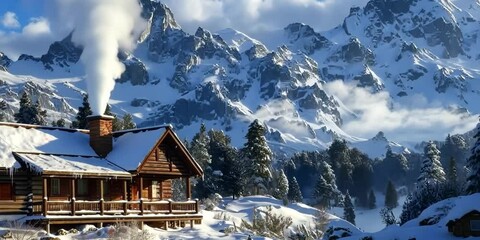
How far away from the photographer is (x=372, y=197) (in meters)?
138

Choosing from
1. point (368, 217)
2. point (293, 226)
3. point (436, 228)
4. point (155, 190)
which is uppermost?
point (155, 190)

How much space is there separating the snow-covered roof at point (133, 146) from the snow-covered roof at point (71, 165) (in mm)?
593

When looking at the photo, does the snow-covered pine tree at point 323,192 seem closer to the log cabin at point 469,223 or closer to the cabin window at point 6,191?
the cabin window at point 6,191

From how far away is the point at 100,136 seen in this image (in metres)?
42.7

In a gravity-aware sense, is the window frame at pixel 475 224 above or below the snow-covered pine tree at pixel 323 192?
below

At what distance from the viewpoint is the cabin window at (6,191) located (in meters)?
38.1

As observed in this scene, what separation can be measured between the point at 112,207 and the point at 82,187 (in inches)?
96.2

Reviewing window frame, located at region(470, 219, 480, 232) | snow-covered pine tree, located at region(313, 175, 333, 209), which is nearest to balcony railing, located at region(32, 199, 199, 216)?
window frame, located at region(470, 219, 480, 232)

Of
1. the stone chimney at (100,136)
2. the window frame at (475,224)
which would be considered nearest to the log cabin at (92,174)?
the stone chimney at (100,136)

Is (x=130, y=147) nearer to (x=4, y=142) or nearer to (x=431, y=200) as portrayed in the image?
(x=4, y=142)

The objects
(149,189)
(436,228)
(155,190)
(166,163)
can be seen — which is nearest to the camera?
(436,228)

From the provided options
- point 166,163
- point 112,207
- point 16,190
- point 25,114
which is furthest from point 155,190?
point 25,114

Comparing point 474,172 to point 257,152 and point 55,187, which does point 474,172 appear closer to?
point 257,152

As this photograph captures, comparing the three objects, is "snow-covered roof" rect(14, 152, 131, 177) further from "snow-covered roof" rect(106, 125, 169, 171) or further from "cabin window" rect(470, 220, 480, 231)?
"cabin window" rect(470, 220, 480, 231)
